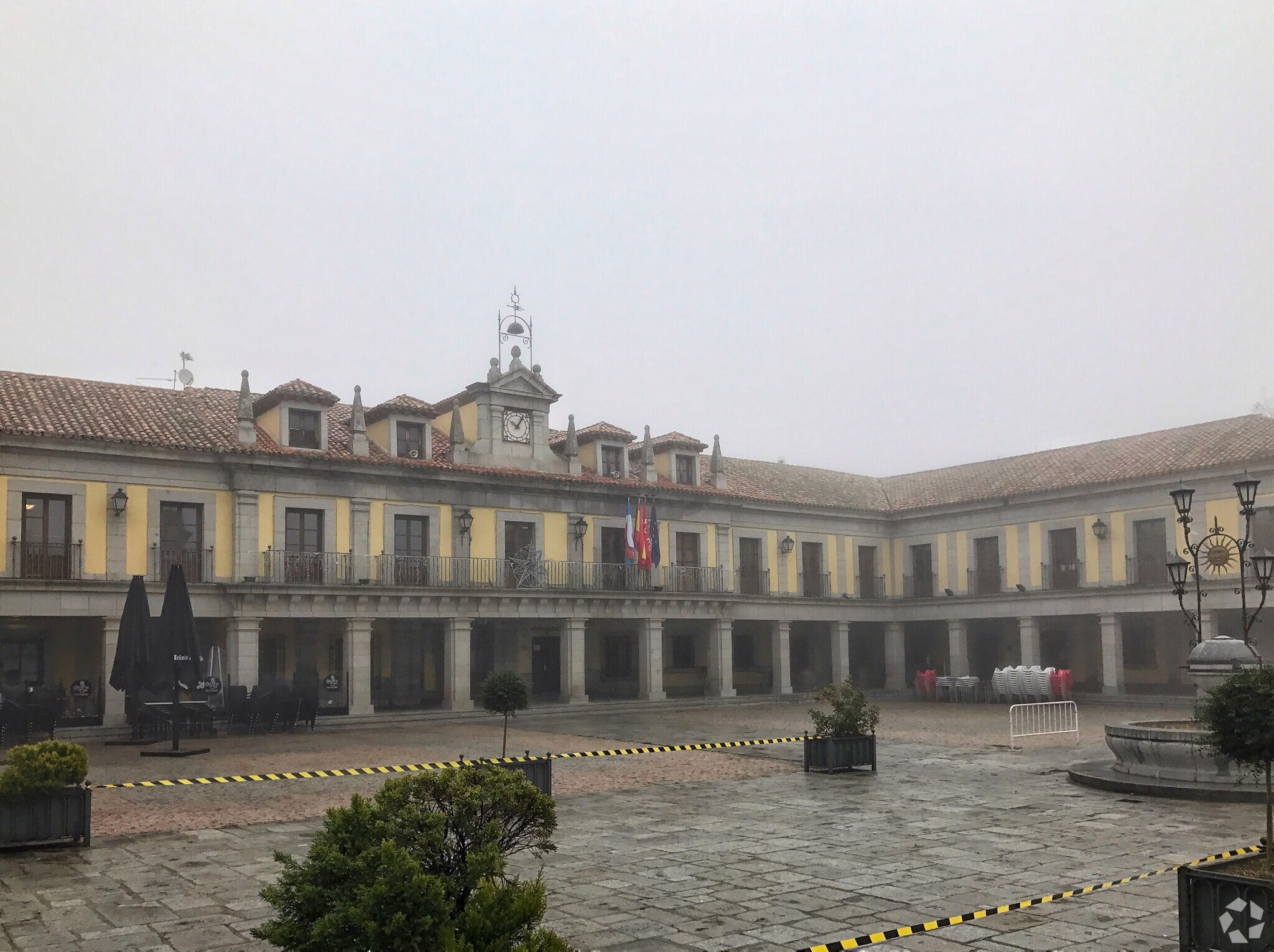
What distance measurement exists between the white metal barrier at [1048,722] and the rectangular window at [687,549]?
11.2 metres

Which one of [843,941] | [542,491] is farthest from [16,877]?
[542,491]

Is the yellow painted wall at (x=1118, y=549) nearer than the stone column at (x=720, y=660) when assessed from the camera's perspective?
Yes

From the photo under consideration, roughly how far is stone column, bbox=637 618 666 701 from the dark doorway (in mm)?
2443

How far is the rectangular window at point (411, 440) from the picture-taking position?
95.2ft

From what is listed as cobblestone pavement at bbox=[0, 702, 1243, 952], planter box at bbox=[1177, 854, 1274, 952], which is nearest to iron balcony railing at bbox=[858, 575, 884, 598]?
cobblestone pavement at bbox=[0, 702, 1243, 952]

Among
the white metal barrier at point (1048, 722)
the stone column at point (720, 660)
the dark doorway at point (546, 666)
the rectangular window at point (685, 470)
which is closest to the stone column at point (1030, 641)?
the white metal barrier at point (1048, 722)

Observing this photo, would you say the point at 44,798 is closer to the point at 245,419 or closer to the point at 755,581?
the point at 245,419

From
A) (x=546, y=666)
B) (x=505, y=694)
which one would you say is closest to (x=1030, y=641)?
(x=546, y=666)

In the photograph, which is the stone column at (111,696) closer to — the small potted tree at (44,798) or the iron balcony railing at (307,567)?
the iron balcony railing at (307,567)

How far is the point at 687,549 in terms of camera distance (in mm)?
34500

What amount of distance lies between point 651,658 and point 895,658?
10911 millimetres

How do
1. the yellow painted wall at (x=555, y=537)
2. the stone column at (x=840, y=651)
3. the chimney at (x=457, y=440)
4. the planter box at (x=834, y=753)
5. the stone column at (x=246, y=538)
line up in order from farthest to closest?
the stone column at (x=840, y=651), the yellow painted wall at (x=555, y=537), the chimney at (x=457, y=440), the stone column at (x=246, y=538), the planter box at (x=834, y=753)

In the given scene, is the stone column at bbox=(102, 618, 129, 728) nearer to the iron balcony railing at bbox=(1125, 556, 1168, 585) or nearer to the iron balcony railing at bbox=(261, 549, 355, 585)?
the iron balcony railing at bbox=(261, 549, 355, 585)

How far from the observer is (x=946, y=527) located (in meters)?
37.8
